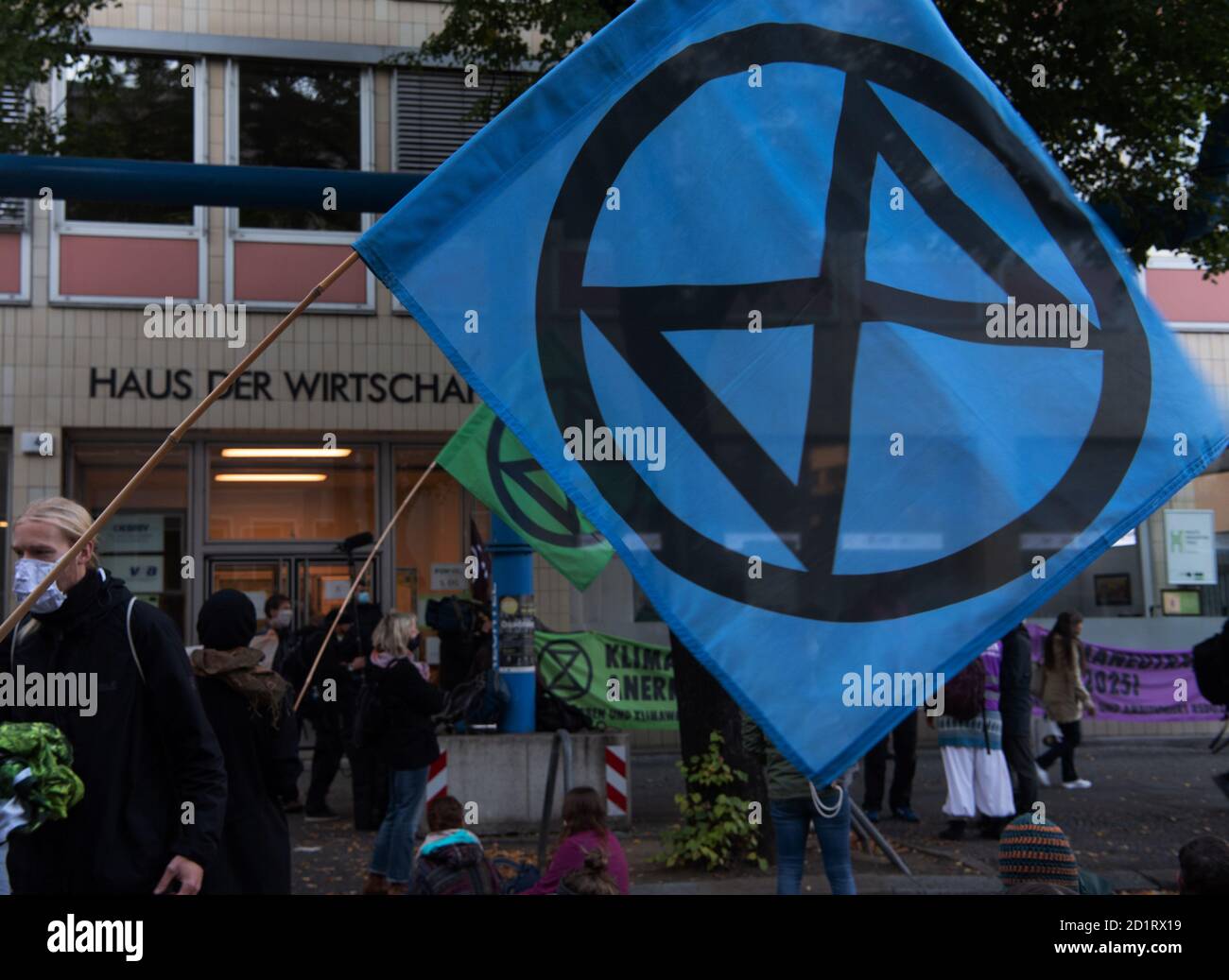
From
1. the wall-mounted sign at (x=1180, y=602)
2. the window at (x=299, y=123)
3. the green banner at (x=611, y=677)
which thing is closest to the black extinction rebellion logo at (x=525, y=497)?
the green banner at (x=611, y=677)

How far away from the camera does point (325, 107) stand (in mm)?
16078

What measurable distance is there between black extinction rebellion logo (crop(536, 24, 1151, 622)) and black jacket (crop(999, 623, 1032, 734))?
21.0 feet

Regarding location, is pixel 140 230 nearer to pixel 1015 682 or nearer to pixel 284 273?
pixel 284 273

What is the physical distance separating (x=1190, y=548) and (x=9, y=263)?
47.5ft

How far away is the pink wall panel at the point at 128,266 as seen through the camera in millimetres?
15234

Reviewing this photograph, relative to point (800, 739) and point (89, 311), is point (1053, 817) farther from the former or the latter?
point (89, 311)

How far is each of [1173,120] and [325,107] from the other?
9921mm

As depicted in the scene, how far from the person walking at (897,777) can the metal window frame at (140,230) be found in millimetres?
9333

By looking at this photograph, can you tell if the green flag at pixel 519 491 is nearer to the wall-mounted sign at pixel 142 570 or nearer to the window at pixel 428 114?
the wall-mounted sign at pixel 142 570

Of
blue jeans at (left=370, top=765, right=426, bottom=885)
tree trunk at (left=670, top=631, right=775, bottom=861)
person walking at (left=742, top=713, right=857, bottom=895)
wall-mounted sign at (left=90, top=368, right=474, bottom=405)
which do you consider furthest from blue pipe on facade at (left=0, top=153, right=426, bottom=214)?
wall-mounted sign at (left=90, top=368, right=474, bottom=405)

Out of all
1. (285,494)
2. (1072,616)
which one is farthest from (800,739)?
(285,494)

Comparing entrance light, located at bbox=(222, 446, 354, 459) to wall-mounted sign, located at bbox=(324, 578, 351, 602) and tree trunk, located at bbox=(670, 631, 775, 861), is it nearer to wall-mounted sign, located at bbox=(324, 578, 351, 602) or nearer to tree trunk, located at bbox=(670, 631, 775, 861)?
wall-mounted sign, located at bbox=(324, 578, 351, 602)

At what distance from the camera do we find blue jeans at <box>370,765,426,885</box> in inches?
322

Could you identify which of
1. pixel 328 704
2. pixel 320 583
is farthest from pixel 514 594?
pixel 320 583
